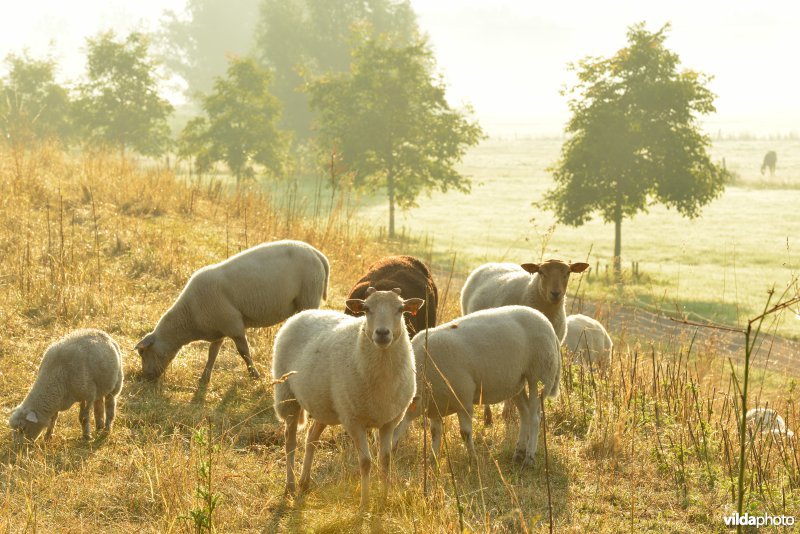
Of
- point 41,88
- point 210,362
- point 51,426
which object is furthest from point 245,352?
point 41,88

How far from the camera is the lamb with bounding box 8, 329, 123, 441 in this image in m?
6.88

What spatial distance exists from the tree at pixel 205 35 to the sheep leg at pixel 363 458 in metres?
97.5

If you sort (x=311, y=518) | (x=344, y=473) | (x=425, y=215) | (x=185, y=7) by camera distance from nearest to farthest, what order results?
1. (x=311, y=518)
2. (x=344, y=473)
3. (x=425, y=215)
4. (x=185, y=7)

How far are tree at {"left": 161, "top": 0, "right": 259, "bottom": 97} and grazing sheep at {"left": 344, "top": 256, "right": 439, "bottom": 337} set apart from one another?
308 feet

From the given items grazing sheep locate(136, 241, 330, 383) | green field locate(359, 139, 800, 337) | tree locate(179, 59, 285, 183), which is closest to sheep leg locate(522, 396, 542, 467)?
grazing sheep locate(136, 241, 330, 383)

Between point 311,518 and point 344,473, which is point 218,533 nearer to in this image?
point 311,518

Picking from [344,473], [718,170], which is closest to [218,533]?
[344,473]

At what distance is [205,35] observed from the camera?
328ft

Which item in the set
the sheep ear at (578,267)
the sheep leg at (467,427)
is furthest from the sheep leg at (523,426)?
the sheep ear at (578,267)

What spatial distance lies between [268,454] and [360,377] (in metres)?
1.83

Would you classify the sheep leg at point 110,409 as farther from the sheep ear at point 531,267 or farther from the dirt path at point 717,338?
the dirt path at point 717,338

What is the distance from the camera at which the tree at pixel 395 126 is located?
111 feet

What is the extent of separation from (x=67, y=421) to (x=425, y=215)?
37.5m

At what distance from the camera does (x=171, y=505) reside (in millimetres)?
5273
